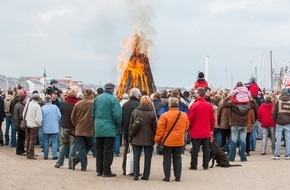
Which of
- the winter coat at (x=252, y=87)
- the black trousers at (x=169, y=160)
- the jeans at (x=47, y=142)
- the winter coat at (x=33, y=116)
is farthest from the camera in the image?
the winter coat at (x=252, y=87)

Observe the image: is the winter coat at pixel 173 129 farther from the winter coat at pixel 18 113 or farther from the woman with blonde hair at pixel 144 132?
the winter coat at pixel 18 113

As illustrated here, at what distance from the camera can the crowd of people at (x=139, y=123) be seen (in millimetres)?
14203

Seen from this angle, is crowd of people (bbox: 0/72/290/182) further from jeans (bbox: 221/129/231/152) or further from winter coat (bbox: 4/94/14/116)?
winter coat (bbox: 4/94/14/116)

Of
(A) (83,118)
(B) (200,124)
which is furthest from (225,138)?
(A) (83,118)

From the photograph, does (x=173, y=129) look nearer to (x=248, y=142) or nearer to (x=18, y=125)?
(x=248, y=142)

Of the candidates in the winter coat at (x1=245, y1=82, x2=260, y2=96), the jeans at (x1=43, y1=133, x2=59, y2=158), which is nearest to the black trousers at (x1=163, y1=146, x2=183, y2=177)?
the jeans at (x1=43, y1=133, x2=59, y2=158)

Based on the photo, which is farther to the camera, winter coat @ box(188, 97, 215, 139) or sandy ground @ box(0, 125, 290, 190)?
winter coat @ box(188, 97, 215, 139)

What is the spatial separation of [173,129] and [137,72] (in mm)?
16741

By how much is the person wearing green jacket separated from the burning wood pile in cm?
1569

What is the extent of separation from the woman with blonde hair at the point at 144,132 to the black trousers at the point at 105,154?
24.7 inches

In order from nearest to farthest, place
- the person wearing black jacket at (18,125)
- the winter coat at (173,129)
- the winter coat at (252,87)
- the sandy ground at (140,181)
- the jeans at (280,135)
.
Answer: the sandy ground at (140,181)
the winter coat at (173,129)
the jeans at (280,135)
the person wearing black jacket at (18,125)
the winter coat at (252,87)

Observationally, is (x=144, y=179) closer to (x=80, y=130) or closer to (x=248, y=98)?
(x=80, y=130)

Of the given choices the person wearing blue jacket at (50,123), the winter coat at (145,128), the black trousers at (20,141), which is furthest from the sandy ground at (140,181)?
the black trousers at (20,141)

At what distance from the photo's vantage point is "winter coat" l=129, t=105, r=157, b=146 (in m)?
14.1
